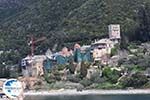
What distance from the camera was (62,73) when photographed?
7325 centimetres

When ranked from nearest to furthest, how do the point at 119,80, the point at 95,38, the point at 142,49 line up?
the point at 119,80 < the point at 142,49 < the point at 95,38

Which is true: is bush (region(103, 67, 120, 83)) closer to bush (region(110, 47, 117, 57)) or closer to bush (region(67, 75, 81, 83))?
bush (region(67, 75, 81, 83))

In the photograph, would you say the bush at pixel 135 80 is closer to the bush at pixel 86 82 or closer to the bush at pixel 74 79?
the bush at pixel 86 82

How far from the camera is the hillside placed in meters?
94.3

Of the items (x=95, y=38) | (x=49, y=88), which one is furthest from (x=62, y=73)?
(x=95, y=38)

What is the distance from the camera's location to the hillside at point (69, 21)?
3713 inches

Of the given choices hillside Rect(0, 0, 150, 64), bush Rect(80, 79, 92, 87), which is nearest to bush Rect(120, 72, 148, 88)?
bush Rect(80, 79, 92, 87)

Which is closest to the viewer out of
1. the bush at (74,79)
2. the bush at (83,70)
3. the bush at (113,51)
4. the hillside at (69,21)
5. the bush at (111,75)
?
the bush at (111,75)

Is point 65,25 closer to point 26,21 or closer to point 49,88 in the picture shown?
point 26,21

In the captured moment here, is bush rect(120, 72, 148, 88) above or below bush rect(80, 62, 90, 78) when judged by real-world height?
below

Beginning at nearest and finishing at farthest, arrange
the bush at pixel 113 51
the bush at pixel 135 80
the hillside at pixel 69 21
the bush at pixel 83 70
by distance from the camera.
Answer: the bush at pixel 135 80 → the bush at pixel 83 70 → the bush at pixel 113 51 → the hillside at pixel 69 21

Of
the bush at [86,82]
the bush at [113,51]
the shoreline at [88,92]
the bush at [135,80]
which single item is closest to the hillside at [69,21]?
the bush at [113,51]

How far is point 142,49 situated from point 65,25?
34.1m

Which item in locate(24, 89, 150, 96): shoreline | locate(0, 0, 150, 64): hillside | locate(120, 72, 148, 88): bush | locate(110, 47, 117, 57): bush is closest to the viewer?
locate(24, 89, 150, 96): shoreline
